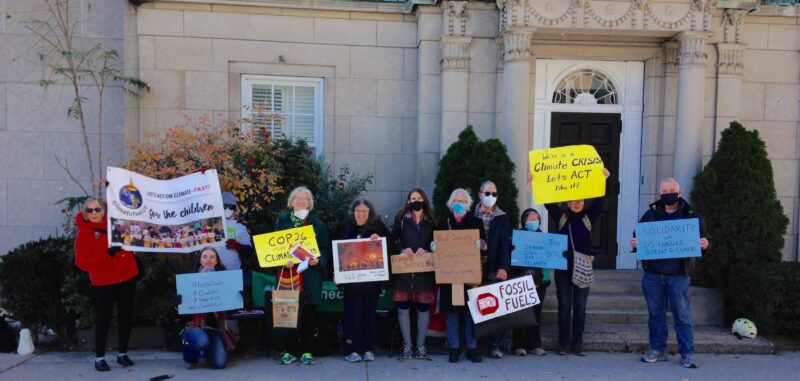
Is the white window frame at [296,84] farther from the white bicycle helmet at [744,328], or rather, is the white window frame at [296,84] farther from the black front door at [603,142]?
the white bicycle helmet at [744,328]

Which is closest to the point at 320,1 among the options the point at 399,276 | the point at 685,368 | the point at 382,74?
the point at 382,74

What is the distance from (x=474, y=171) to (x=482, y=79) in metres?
1.59

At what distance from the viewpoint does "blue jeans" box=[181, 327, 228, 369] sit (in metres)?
5.63

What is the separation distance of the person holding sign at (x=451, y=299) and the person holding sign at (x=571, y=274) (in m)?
0.95

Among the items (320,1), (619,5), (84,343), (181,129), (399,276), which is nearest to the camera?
(399,276)

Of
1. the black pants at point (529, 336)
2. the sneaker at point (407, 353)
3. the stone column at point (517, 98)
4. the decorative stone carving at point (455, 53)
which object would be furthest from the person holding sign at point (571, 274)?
the decorative stone carving at point (455, 53)

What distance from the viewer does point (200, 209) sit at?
5.91 meters

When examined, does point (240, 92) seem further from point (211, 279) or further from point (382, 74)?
point (211, 279)

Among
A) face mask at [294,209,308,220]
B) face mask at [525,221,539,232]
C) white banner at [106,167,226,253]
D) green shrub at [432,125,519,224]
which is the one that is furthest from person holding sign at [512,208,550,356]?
white banner at [106,167,226,253]

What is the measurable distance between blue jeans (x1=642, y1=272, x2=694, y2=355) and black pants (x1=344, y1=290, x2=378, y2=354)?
9.49 ft

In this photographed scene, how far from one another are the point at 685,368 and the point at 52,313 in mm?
6742

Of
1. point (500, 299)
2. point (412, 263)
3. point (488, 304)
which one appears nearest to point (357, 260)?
point (412, 263)

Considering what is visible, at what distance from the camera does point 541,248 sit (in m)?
6.07

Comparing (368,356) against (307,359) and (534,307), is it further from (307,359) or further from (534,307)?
(534,307)
